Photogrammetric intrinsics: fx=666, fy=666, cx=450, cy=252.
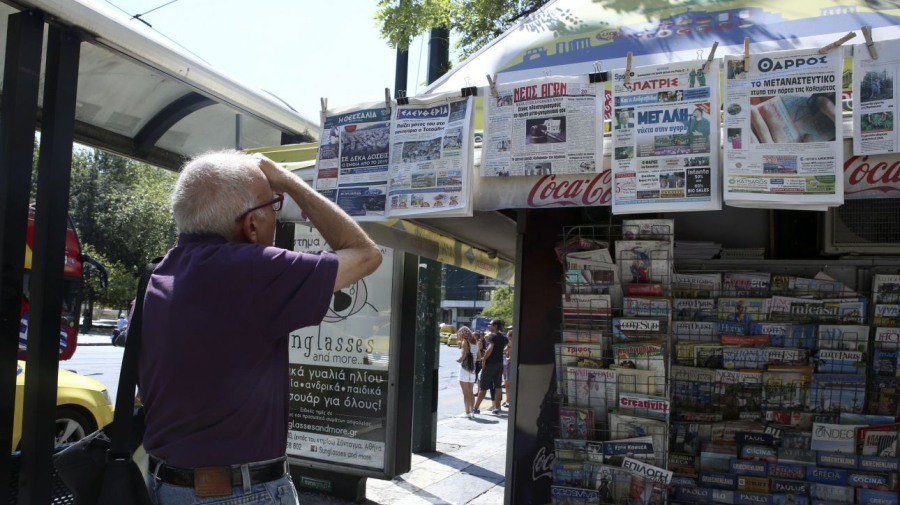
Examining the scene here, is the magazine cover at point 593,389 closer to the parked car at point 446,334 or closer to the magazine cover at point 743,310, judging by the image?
the magazine cover at point 743,310

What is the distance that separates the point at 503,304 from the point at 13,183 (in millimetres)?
53526

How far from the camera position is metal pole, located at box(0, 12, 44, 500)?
293 centimetres

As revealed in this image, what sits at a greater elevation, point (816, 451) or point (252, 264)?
point (252, 264)

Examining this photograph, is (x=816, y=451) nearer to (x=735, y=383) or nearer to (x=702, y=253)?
(x=735, y=383)

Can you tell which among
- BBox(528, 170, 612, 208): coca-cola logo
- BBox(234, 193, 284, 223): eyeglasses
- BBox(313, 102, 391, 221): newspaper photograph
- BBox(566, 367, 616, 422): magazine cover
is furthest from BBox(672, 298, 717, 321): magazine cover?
BBox(234, 193, 284, 223): eyeglasses

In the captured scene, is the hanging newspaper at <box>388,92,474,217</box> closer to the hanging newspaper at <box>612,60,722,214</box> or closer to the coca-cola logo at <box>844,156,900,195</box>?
the hanging newspaper at <box>612,60,722,214</box>

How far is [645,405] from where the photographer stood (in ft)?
10.5

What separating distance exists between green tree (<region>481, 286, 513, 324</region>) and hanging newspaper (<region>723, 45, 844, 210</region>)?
45.1 meters

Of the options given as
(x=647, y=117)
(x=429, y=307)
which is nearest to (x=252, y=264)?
(x=647, y=117)

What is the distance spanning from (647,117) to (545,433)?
219 centimetres

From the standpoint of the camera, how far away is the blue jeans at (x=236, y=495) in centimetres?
178

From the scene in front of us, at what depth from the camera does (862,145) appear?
2664 mm

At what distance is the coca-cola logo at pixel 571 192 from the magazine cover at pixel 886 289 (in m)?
1.69

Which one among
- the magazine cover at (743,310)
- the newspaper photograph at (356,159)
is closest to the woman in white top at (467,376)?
the magazine cover at (743,310)
